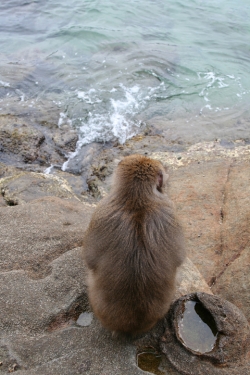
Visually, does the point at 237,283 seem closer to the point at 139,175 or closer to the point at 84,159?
the point at 139,175

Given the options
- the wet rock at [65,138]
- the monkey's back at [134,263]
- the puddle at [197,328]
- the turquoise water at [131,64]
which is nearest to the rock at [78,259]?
the puddle at [197,328]

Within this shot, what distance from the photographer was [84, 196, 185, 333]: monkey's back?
2889mm

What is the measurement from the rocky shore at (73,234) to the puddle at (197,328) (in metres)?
0.22

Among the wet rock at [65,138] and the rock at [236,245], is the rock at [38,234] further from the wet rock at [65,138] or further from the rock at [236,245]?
the wet rock at [65,138]

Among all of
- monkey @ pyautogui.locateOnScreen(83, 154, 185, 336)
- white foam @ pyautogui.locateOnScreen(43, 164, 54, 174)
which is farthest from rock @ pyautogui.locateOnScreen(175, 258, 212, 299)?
white foam @ pyautogui.locateOnScreen(43, 164, 54, 174)

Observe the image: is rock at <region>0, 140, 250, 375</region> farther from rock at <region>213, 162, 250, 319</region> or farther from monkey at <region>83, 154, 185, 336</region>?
monkey at <region>83, 154, 185, 336</region>

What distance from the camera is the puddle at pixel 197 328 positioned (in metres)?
3.07

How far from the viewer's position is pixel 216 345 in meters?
3.05

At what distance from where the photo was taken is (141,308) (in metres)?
2.92

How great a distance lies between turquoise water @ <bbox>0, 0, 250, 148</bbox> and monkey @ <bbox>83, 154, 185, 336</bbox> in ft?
15.2

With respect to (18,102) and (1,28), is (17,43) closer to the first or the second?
(1,28)

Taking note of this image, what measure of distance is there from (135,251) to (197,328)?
88cm

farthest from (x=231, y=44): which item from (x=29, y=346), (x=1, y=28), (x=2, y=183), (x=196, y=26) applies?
(x=29, y=346)

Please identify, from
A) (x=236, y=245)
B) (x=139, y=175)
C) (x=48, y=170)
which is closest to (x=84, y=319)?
(x=139, y=175)
